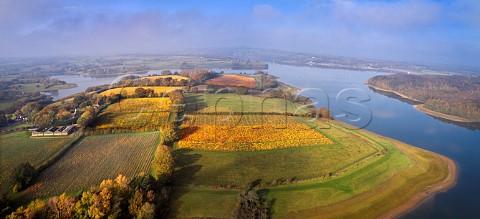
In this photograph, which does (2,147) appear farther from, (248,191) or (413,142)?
(413,142)

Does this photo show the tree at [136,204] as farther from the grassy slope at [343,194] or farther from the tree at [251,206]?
the tree at [251,206]

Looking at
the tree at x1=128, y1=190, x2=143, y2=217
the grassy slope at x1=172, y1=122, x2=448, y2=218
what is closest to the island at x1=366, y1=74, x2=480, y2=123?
the grassy slope at x1=172, y1=122, x2=448, y2=218

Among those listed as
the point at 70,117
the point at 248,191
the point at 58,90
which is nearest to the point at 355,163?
the point at 248,191

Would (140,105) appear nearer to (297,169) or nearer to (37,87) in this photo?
(297,169)

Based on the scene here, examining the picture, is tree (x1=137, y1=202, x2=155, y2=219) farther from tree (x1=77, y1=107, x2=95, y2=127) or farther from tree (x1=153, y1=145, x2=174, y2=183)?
tree (x1=77, y1=107, x2=95, y2=127)

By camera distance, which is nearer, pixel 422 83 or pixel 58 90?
pixel 58 90

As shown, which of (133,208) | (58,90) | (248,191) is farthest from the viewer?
(58,90)

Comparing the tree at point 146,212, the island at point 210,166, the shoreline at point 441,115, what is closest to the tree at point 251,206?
the island at point 210,166
